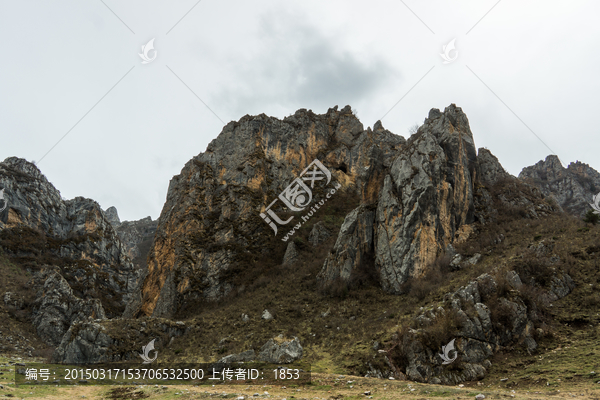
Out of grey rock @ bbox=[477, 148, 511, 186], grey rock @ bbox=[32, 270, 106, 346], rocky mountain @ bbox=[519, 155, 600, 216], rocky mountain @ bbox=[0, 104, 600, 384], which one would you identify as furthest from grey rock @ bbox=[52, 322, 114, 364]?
rocky mountain @ bbox=[519, 155, 600, 216]

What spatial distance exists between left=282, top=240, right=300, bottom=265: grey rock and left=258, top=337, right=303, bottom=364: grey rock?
883 inches

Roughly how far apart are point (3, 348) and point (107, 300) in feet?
126

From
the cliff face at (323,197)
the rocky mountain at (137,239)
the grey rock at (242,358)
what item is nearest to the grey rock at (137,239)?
the rocky mountain at (137,239)

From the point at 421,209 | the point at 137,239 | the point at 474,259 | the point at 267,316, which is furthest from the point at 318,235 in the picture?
the point at 137,239

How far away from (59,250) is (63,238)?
597 cm

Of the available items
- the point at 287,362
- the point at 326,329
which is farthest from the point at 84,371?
the point at 326,329

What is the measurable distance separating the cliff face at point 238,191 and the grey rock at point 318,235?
5.84m

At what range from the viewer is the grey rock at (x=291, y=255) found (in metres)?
45.3

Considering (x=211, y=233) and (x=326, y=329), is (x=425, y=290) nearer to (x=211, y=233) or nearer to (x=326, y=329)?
(x=326, y=329)

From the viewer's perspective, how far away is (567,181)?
303 ft

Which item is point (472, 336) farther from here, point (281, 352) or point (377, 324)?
point (281, 352)

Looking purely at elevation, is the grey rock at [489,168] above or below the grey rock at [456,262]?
above

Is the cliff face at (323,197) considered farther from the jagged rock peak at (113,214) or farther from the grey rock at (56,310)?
the jagged rock peak at (113,214)

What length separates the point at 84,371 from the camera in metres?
22.1
